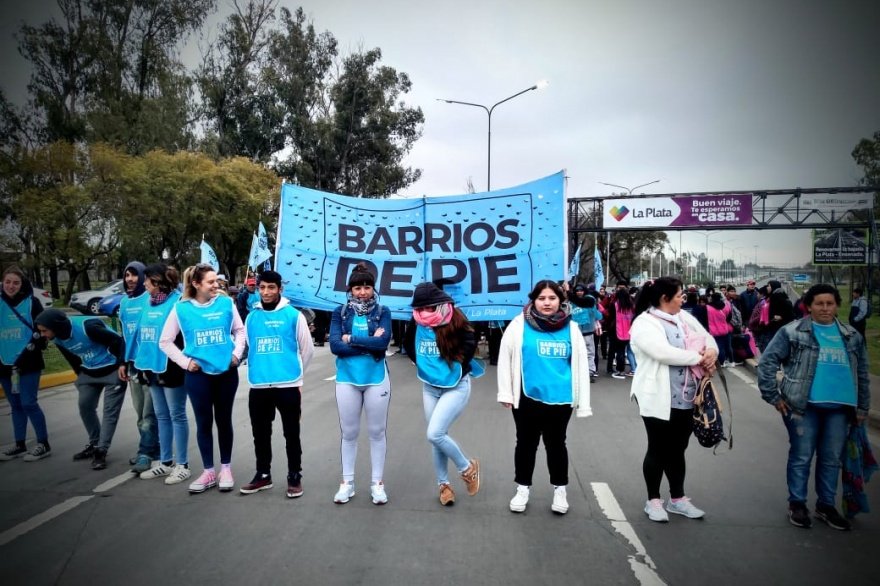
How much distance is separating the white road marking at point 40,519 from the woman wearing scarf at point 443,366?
2.85 meters

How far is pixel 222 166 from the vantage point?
96.2 feet

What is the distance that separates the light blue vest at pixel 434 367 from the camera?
170 inches

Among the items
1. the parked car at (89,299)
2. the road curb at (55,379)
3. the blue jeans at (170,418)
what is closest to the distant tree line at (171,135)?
the parked car at (89,299)

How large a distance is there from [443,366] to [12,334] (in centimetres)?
446

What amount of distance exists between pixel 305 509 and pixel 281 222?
317 centimetres

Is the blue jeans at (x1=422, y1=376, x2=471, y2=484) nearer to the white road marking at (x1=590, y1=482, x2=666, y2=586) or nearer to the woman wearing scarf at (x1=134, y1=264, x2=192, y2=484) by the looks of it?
the white road marking at (x1=590, y1=482, x2=666, y2=586)

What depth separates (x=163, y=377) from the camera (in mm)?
4879

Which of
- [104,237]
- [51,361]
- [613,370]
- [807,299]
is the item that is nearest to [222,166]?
[104,237]

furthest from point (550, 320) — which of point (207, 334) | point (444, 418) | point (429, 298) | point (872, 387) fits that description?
point (872, 387)

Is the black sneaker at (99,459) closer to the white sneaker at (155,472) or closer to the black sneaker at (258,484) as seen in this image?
the white sneaker at (155,472)

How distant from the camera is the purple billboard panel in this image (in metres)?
24.9

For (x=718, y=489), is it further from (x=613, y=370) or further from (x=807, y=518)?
(x=613, y=370)

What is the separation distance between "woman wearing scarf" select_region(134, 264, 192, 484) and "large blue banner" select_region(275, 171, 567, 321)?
1317mm

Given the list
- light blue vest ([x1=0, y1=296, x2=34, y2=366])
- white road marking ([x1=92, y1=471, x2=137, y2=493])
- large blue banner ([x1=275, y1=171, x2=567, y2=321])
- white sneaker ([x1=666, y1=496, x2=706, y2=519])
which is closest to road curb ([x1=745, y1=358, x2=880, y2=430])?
white sneaker ([x1=666, y1=496, x2=706, y2=519])
